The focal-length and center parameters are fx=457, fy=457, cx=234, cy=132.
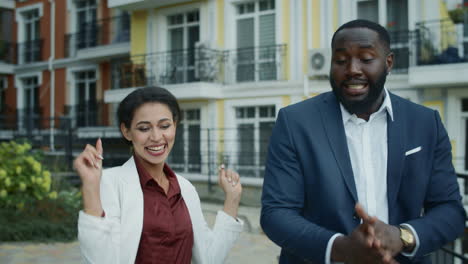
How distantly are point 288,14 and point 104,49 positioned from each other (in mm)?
Answer: 6625

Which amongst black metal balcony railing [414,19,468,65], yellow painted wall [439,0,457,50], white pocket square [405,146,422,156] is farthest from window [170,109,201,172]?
white pocket square [405,146,422,156]

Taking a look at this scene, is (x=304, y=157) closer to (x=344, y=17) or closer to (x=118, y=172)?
(x=118, y=172)

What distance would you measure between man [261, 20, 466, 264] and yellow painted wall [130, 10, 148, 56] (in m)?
11.4

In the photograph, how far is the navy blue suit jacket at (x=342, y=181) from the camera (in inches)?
56.4

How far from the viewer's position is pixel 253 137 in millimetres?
9984

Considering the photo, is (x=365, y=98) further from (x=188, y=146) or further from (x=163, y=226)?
(x=188, y=146)

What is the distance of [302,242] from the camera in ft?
4.48

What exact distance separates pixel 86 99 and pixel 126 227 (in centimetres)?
1406

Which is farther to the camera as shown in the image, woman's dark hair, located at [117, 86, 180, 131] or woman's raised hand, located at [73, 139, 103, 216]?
woman's dark hair, located at [117, 86, 180, 131]

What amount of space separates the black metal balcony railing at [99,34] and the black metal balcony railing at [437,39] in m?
8.67

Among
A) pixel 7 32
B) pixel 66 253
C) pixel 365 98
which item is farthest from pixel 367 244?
pixel 7 32

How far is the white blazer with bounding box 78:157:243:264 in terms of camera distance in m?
1.61

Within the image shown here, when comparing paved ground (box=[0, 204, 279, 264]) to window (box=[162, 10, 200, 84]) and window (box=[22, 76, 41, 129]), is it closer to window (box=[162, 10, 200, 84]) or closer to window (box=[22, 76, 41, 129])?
window (box=[162, 10, 200, 84])

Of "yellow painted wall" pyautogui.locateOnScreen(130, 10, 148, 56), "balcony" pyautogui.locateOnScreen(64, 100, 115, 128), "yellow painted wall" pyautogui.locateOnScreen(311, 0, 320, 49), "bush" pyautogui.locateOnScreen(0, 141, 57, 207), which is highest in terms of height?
"yellow painted wall" pyautogui.locateOnScreen(130, 10, 148, 56)
